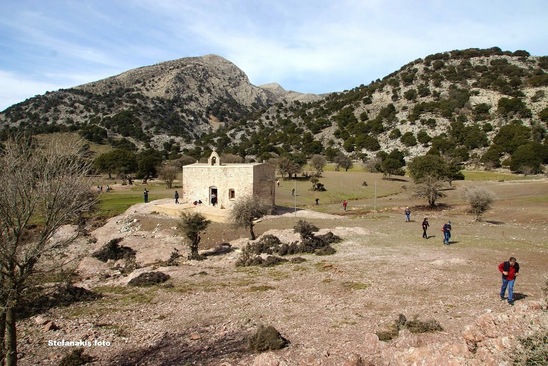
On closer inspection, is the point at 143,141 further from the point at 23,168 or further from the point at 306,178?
the point at 23,168

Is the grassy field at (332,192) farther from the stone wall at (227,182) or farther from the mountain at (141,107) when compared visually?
the mountain at (141,107)

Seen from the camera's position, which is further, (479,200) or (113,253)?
(479,200)

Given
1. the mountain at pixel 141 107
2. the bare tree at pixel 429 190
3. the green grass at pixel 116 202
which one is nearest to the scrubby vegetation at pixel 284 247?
the bare tree at pixel 429 190

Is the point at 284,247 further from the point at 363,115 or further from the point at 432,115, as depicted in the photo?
the point at 363,115

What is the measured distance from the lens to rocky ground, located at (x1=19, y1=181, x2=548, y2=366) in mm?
9000

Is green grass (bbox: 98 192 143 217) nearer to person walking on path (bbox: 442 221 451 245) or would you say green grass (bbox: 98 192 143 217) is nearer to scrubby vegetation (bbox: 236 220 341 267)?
scrubby vegetation (bbox: 236 220 341 267)

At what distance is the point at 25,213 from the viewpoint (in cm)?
873

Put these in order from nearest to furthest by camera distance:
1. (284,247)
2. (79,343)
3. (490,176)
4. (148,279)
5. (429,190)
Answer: (79,343) → (148,279) → (284,247) → (429,190) → (490,176)

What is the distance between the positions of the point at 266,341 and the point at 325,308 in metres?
3.85

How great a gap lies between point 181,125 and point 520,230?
136 m

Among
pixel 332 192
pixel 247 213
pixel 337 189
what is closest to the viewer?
pixel 247 213

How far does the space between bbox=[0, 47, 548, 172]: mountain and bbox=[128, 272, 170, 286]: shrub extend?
208ft

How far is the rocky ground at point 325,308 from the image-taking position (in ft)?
29.5

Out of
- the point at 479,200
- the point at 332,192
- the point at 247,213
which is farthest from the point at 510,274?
the point at 332,192
